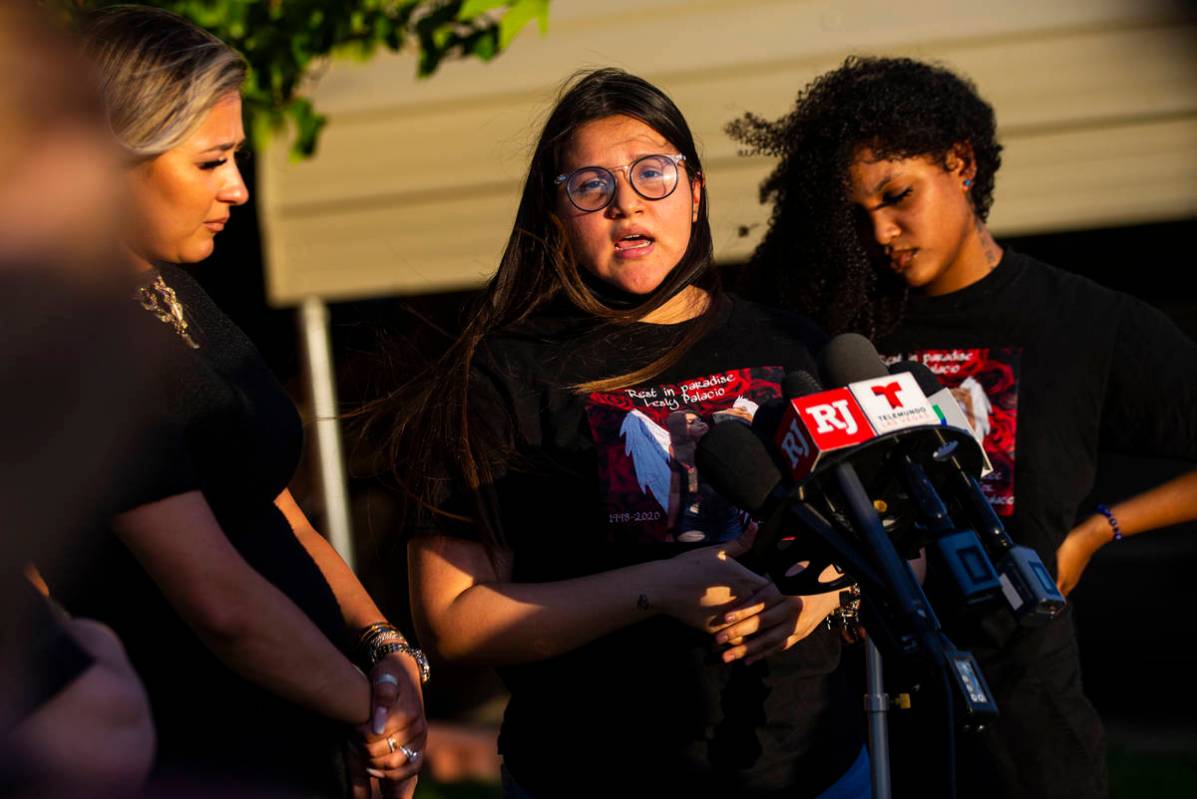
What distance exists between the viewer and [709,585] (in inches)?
82.9

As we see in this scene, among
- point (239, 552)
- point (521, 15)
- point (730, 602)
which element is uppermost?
point (521, 15)

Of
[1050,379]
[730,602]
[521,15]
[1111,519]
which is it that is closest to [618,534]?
[730,602]

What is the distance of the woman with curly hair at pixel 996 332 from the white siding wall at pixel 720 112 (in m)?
1.20

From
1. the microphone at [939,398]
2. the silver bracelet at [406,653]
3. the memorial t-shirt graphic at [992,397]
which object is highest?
the microphone at [939,398]

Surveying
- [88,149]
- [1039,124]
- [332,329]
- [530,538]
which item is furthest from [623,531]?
[332,329]

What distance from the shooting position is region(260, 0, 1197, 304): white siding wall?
4965 mm

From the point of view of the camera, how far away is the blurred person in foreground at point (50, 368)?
→ 0.93 meters

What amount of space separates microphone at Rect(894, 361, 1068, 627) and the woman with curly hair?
1107mm

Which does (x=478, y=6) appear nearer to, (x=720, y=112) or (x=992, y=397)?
(x=992, y=397)

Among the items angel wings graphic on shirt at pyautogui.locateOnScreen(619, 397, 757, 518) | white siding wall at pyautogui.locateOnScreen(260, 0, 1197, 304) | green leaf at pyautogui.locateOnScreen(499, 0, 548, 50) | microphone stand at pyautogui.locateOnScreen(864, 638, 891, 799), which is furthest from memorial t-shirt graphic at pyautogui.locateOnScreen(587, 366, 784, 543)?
white siding wall at pyautogui.locateOnScreen(260, 0, 1197, 304)

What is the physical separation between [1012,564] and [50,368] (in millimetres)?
1106

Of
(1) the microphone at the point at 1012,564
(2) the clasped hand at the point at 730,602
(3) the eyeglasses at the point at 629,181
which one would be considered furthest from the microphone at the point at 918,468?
(3) the eyeglasses at the point at 629,181

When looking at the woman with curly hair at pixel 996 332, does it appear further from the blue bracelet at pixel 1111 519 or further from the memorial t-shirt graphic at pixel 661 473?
the memorial t-shirt graphic at pixel 661 473

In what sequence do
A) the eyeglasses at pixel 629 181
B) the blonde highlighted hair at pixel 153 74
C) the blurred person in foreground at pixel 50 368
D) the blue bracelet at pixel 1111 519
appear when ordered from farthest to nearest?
the blue bracelet at pixel 1111 519 → the eyeglasses at pixel 629 181 → the blonde highlighted hair at pixel 153 74 → the blurred person in foreground at pixel 50 368
